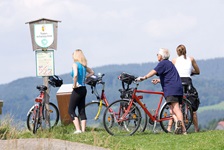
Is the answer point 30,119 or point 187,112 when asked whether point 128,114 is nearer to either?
point 187,112

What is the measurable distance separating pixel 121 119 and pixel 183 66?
173 cm

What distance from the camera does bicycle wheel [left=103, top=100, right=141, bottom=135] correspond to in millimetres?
12844

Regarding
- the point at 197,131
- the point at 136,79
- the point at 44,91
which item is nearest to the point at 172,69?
the point at 136,79

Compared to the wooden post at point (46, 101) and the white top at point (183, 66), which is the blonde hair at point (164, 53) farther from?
the wooden post at point (46, 101)

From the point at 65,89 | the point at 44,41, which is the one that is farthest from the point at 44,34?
the point at 65,89

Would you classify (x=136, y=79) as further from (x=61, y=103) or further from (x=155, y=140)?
(x=61, y=103)

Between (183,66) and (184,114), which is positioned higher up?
(183,66)

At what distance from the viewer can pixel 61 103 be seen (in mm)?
15719

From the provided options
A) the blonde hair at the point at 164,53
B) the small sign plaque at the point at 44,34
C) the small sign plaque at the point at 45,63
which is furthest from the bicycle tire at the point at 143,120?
the small sign plaque at the point at 44,34

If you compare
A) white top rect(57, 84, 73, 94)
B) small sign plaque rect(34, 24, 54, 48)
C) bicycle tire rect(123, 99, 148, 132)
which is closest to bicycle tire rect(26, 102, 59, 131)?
white top rect(57, 84, 73, 94)

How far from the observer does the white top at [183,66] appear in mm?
13594

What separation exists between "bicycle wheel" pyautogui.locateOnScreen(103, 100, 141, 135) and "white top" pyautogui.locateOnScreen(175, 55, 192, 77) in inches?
54.8

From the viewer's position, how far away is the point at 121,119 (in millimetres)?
12984

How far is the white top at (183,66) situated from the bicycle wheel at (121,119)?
54.8 inches
